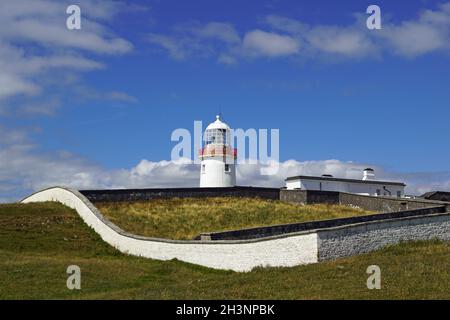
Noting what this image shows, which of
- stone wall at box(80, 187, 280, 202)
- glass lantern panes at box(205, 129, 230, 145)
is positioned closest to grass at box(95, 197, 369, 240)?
stone wall at box(80, 187, 280, 202)

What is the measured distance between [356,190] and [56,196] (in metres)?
27.5

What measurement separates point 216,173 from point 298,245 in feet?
96.7

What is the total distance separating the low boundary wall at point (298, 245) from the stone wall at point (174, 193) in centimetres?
1428

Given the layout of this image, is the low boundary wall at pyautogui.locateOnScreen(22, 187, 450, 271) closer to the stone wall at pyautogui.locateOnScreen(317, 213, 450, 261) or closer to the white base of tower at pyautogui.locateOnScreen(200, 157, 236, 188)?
the stone wall at pyautogui.locateOnScreen(317, 213, 450, 261)

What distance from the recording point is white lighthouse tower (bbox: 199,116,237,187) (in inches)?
2039

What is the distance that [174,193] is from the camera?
47.4 meters

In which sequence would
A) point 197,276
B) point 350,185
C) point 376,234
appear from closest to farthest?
1. point 197,276
2. point 376,234
3. point 350,185

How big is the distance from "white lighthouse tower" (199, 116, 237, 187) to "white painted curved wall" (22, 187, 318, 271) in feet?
66.1

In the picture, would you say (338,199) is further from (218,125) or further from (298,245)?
(298,245)

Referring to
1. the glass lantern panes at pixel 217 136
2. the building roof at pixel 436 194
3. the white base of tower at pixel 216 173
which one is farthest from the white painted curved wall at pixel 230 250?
the building roof at pixel 436 194

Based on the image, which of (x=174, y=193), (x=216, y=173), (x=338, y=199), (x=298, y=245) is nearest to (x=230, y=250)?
(x=298, y=245)
